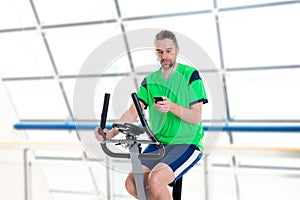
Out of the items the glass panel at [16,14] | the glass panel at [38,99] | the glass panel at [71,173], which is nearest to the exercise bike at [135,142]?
the glass panel at [71,173]

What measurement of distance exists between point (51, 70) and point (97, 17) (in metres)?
1.06

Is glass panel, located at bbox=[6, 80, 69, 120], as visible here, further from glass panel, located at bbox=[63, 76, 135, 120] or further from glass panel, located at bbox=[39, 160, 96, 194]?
glass panel, located at bbox=[63, 76, 135, 120]

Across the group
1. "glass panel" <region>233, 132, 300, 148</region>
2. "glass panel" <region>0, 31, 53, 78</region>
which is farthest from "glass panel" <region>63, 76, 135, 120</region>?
"glass panel" <region>0, 31, 53, 78</region>

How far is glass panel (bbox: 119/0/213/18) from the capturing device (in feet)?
21.1

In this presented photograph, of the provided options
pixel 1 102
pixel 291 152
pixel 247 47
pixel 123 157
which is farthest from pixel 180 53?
pixel 247 47

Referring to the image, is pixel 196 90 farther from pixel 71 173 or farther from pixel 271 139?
pixel 271 139

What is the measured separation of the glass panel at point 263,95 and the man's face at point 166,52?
520 cm

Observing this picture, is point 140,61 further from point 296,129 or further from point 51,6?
point 51,6

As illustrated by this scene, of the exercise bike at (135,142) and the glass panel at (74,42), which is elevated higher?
the glass panel at (74,42)

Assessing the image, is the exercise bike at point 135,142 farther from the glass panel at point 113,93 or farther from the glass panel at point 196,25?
the glass panel at point 196,25

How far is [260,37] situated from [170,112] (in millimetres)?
5165

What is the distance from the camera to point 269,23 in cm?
641

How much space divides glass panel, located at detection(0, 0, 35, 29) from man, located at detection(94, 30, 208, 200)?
5.59 m

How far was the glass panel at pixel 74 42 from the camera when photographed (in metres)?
6.91
